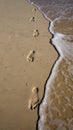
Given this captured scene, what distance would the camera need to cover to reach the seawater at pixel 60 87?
2.89m

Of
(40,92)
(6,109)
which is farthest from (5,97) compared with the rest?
(40,92)

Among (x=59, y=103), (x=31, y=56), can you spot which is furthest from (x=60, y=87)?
(x=31, y=56)

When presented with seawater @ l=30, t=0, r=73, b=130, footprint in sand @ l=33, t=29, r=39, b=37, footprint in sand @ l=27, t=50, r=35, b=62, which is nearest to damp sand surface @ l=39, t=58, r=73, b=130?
seawater @ l=30, t=0, r=73, b=130

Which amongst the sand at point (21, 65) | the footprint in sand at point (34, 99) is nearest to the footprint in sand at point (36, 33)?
the sand at point (21, 65)

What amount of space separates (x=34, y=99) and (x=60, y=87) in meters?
0.56

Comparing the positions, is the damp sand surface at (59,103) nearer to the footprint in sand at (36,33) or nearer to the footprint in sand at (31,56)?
the footprint in sand at (31,56)

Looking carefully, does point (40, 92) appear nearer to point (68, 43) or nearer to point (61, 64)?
point (61, 64)

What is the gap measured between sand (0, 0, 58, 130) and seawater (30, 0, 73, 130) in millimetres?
123

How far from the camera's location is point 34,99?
3229 millimetres

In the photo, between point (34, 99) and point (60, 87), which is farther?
point (60, 87)

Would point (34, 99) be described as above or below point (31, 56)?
below

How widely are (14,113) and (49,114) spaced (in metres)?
0.50

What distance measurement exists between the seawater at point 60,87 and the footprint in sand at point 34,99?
0.09 metres

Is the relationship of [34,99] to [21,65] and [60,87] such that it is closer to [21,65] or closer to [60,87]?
[60,87]
